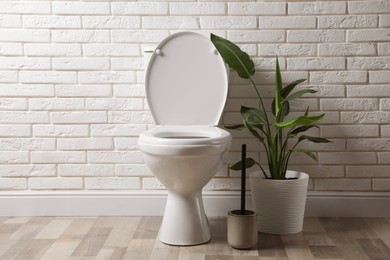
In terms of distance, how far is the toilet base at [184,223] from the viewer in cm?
258

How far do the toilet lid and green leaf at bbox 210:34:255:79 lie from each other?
15cm

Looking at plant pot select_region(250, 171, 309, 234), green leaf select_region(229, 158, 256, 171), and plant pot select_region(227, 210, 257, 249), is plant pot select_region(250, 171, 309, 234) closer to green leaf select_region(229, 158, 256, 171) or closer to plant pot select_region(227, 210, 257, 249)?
green leaf select_region(229, 158, 256, 171)

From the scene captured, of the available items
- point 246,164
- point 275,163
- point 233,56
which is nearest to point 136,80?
point 233,56

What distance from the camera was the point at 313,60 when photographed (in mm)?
3014

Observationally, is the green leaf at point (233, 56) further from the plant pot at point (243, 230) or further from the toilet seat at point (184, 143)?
the plant pot at point (243, 230)

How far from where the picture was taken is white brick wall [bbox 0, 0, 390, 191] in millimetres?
2988

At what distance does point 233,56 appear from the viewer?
106 inches

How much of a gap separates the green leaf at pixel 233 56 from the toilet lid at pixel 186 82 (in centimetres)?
15

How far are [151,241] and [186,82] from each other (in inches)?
30.8

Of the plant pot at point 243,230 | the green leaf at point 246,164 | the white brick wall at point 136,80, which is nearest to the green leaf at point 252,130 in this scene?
the green leaf at point 246,164

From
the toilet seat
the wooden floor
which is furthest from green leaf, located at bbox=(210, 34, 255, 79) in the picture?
the wooden floor

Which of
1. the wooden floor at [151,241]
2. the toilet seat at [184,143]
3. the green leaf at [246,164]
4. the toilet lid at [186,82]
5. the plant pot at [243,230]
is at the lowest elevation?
the wooden floor at [151,241]

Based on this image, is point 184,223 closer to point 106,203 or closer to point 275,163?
point 275,163

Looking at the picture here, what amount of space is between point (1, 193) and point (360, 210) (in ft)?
6.17
